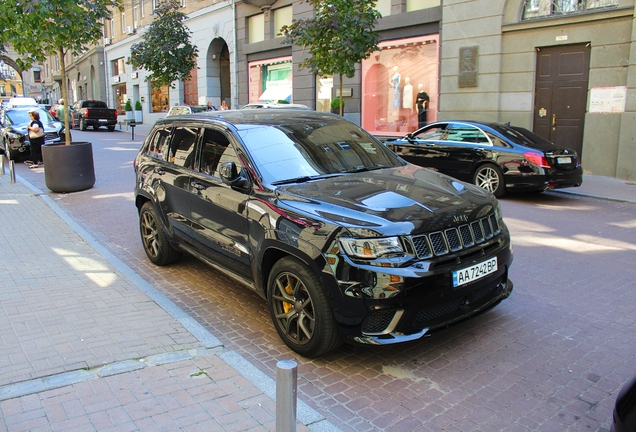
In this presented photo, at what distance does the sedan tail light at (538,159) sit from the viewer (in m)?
10.1

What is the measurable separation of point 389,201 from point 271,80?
72.5ft

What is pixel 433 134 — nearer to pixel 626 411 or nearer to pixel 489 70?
pixel 489 70

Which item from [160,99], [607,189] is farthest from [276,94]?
[607,189]

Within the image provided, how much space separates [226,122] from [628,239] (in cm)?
588

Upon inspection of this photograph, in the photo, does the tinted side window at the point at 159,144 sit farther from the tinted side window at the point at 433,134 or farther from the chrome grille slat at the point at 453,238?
the tinted side window at the point at 433,134

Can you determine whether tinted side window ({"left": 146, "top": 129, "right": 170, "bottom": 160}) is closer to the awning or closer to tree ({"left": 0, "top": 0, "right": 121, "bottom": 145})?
tree ({"left": 0, "top": 0, "right": 121, "bottom": 145})

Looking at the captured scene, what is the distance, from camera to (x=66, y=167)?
11.8m

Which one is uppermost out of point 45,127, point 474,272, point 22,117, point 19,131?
point 22,117

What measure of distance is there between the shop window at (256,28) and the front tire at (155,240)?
2034 cm

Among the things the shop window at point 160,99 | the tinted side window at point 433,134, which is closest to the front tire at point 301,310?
the tinted side window at point 433,134

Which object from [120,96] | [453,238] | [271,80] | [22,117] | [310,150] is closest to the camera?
[453,238]

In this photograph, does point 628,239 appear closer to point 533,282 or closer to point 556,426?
point 533,282

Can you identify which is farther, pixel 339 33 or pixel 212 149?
pixel 339 33

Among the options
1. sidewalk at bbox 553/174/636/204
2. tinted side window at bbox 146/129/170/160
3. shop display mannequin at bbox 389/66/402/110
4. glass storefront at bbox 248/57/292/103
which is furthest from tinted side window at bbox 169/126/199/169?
glass storefront at bbox 248/57/292/103
